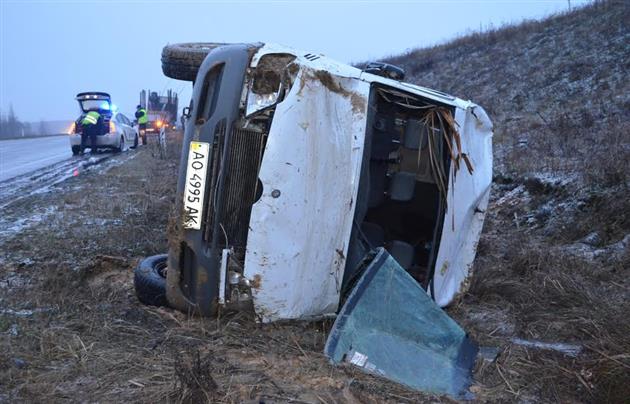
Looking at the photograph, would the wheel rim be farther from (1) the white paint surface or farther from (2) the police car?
(2) the police car

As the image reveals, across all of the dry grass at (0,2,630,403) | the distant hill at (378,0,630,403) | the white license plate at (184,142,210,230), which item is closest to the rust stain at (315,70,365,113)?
the white license plate at (184,142,210,230)

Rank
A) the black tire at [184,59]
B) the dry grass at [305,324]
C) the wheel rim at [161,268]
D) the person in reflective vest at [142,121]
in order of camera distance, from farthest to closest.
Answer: the person in reflective vest at [142,121] → the black tire at [184,59] → the wheel rim at [161,268] → the dry grass at [305,324]

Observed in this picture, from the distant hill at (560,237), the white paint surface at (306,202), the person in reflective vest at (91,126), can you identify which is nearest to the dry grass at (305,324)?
the distant hill at (560,237)

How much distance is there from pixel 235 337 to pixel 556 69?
12.7 metres

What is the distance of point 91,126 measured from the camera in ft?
54.1

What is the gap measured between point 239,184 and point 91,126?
14515 millimetres

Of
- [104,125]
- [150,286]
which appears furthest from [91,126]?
[150,286]

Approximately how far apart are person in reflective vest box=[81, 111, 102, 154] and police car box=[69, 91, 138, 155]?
71 mm

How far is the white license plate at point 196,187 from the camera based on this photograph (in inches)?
130

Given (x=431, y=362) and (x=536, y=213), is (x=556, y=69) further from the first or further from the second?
(x=431, y=362)

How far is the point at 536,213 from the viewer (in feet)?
20.8

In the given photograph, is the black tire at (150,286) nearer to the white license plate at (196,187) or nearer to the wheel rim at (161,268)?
the wheel rim at (161,268)

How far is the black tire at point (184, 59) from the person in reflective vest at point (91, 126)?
480 inches

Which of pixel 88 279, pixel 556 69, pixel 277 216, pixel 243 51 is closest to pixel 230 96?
pixel 243 51
